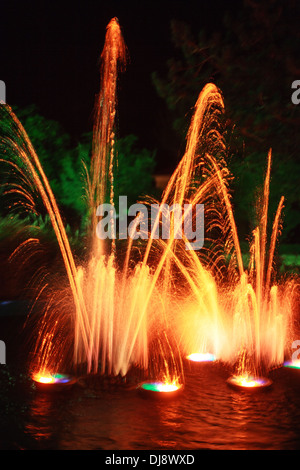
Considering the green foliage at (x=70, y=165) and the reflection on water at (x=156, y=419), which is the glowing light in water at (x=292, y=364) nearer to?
the reflection on water at (x=156, y=419)

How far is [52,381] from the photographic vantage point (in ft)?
24.1

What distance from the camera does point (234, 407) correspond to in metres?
6.61

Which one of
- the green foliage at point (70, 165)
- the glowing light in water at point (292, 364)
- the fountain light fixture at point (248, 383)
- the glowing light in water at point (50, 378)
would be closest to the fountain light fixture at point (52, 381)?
the glowing light in water at point (50, 378)

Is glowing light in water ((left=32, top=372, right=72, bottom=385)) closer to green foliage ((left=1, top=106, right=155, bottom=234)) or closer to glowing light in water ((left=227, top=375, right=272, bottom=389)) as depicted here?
glowing light in water ((left=227, top=375, right=272, bottom=389))

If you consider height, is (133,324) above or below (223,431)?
above

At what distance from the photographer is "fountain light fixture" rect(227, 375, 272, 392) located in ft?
23.5

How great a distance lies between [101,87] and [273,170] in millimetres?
8939

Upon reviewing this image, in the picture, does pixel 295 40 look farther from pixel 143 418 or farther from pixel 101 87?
pixel 143 418

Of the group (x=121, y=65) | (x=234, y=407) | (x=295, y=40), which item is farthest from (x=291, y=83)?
(x=234, y=407)

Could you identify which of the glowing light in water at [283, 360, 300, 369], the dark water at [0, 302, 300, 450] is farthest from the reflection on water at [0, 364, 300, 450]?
the glowing light in water at [283, 360, 300, 369]

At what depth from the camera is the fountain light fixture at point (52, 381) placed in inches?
277

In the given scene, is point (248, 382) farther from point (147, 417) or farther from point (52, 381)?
point (52, 381)

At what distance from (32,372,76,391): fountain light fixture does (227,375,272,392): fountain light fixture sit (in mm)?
2077
